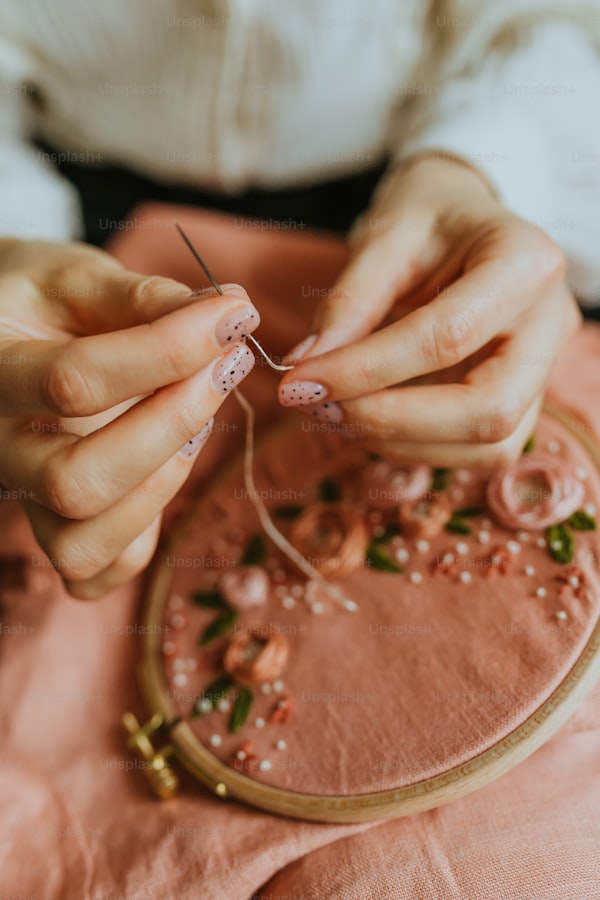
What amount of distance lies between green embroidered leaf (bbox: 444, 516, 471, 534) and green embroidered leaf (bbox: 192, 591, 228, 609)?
29 cm

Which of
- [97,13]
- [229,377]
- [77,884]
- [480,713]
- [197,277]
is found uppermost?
[97,13]

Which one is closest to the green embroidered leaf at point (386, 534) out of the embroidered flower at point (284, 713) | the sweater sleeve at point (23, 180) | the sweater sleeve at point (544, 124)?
the embroidered flower at point (284, 713)

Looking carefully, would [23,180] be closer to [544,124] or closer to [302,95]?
[302,95]

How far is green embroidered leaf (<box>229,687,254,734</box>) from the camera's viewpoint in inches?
28.9

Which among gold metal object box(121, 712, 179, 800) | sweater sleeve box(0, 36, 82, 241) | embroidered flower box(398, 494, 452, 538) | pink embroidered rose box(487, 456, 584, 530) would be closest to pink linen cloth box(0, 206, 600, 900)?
gold metal object box(121, 712, 179, 800)

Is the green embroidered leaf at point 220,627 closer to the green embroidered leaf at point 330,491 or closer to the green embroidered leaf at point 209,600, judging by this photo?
the green embroidered leaf at point 209,600

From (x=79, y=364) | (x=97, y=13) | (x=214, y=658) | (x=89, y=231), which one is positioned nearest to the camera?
(x=79, y=364)

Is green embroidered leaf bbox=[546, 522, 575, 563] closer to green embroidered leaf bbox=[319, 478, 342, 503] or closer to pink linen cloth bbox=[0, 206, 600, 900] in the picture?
pink linen cloth bbox=[0, 206, 600, 900]

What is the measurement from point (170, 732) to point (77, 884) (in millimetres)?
169

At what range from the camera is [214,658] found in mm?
794

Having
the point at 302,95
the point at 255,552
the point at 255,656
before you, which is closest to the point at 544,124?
the point at 302,95

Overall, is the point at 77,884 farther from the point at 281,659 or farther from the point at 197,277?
the point at 197,277

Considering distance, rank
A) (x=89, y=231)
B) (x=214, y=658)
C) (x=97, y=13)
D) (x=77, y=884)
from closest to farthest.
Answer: (x=77, y=884) → (x=214, y=658) → (x=97, y=13) → (x=89, y=231)

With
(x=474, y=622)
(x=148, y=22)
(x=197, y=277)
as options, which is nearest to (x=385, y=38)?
(x=148, y=22)
